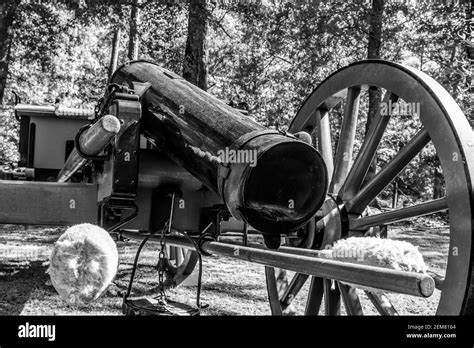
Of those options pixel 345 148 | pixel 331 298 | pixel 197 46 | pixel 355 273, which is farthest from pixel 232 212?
pixel 197 46

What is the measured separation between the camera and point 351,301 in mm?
3975

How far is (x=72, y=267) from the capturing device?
8.10 ft

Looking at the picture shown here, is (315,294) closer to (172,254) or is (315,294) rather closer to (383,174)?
(383,174)

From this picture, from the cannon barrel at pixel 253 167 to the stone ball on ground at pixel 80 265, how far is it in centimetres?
66

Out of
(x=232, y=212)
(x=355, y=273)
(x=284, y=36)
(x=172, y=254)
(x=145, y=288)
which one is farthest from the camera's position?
(x=284, y=36)

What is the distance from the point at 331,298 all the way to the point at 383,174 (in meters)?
0.89

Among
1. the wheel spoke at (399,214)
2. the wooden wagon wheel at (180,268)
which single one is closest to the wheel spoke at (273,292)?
the wheel spoke at (399,214)

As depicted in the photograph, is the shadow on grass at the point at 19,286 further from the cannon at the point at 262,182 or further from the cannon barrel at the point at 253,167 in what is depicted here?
the cannon barrel at the point at 253,167

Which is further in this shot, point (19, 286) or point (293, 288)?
point (19, 286)

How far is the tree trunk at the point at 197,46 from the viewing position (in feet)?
35.1

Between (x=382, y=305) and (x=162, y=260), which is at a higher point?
(x=162, y=260)

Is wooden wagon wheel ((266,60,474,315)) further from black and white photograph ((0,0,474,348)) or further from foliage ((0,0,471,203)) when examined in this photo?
foliage ((0,0,471,203))

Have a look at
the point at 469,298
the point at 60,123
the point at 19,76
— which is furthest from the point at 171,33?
the point at 469,298

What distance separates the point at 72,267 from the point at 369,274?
1143mm
